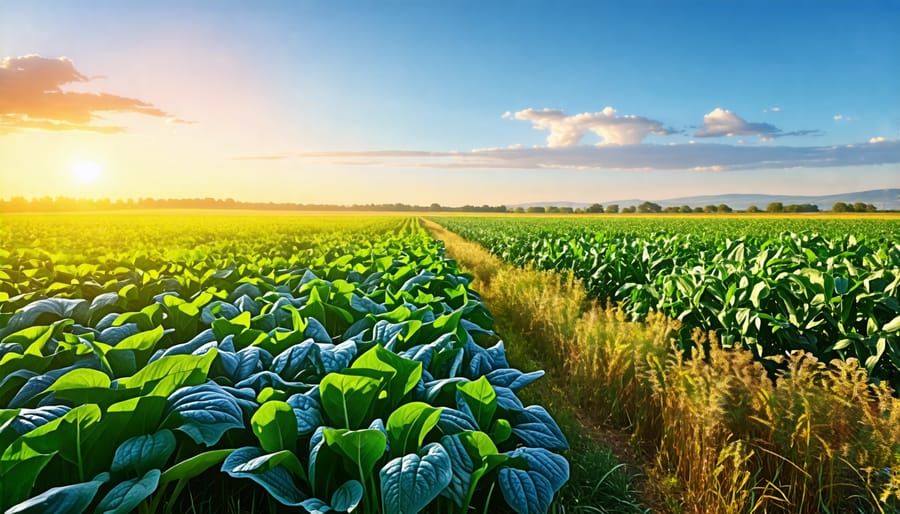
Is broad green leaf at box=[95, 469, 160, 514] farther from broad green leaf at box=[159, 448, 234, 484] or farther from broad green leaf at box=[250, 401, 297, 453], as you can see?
broad green leaf at box=[250, 401, 297, 453]

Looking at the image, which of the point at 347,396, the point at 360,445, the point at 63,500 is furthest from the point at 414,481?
the point at 63,500

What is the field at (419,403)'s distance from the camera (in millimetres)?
2123

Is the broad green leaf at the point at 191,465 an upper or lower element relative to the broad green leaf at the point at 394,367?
lower

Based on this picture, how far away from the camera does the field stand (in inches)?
83.6

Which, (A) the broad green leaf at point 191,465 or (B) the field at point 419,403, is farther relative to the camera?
(B) the field at point 419,403

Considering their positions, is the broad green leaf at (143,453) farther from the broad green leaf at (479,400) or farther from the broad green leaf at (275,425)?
the broad green leaf at (479,400)

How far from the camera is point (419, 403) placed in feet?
7.33

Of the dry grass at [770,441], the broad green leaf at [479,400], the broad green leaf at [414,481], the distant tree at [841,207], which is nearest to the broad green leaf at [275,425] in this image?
the broad green leaf at [414,481]

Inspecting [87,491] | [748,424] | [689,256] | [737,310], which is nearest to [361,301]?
[87,491]

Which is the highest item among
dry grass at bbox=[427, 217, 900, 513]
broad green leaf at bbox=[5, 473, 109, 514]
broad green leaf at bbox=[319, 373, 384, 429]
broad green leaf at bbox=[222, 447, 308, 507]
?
Result: broad green leaf at bbox=[319, 373, 384, 429]

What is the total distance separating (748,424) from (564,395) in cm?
215

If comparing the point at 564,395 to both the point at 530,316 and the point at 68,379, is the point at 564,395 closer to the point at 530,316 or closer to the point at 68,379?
the point at 530,316

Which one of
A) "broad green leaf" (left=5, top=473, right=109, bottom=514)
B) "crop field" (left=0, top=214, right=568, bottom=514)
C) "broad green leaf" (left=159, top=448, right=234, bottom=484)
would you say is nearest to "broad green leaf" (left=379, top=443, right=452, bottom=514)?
"crop field" (left=0, top=214, right=568, bottom=514)

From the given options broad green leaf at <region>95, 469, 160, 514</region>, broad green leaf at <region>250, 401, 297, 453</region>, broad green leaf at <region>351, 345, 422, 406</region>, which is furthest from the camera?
broad green leaf at <region>351, 345, 422, 406</region>
